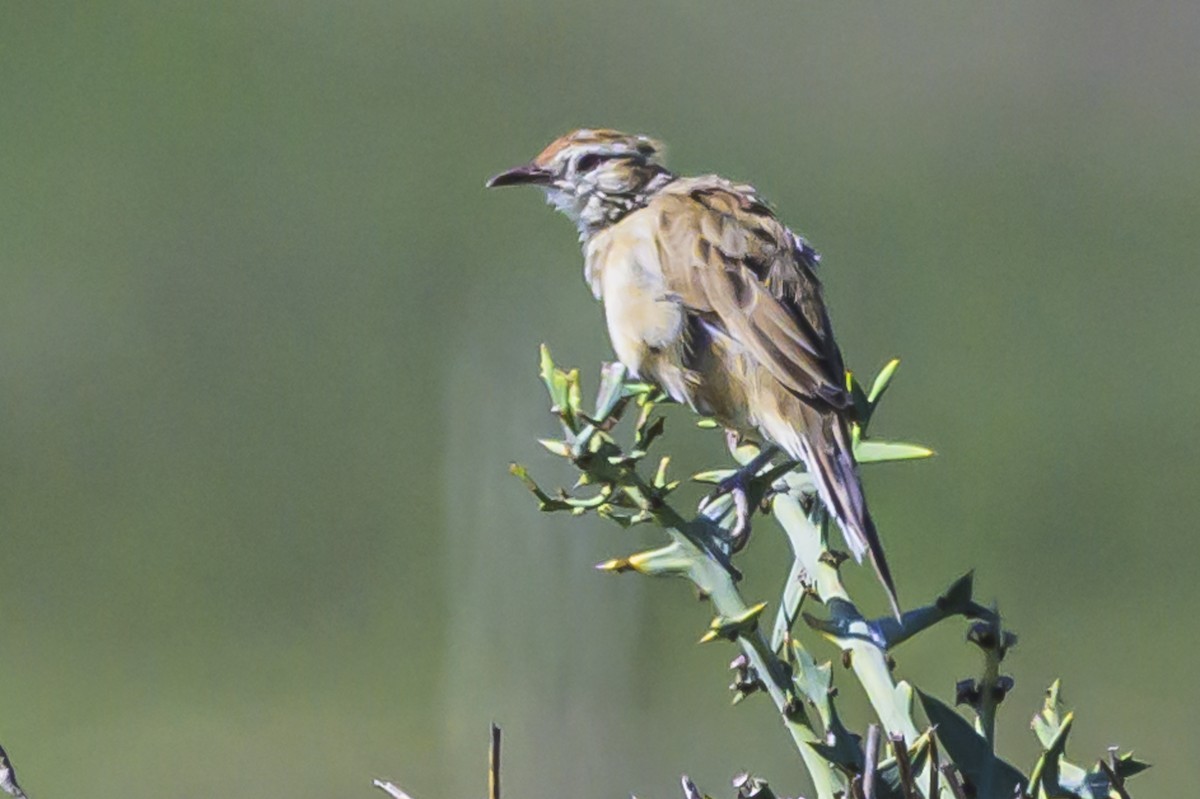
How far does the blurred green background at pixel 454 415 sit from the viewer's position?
3074 millimetres

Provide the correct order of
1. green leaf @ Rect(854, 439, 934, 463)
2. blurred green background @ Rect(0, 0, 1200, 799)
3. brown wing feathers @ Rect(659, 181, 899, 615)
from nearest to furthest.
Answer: green leaf @ Rect(854, 439, 934, 463) → brown wing feathers @ Rect(659, 181, 899, 615) → blurred green background @ Rect(0, 0, 1200, 799)

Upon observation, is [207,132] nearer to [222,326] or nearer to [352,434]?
[222,326]

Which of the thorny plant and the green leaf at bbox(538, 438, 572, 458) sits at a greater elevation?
the green leaf at bbox(538, 438, 572, 458)

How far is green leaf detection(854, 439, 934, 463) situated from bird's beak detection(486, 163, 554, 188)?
1.82 feet

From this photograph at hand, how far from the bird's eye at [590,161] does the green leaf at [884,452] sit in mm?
597

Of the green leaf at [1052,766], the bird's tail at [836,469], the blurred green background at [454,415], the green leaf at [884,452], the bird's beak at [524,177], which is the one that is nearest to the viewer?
the green leaf at [1052,766]

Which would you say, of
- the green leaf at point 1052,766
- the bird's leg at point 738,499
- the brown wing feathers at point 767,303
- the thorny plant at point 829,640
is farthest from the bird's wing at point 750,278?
the green leaf at point 1052,766

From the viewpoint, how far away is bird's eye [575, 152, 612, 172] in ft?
4.90

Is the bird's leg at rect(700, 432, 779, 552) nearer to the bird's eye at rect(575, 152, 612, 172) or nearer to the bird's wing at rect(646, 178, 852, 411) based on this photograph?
the bird's wing at rect(646, 178, 852, 411)

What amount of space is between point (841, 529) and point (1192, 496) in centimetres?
306

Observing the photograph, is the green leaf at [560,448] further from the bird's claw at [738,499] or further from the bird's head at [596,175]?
the bird's head at [596,175]

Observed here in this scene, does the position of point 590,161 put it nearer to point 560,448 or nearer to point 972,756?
point 560,448

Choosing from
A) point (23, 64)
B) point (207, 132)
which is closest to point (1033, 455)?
point (207, 132)

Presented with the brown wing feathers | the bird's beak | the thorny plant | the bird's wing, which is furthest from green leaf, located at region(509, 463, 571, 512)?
the bird's beak
